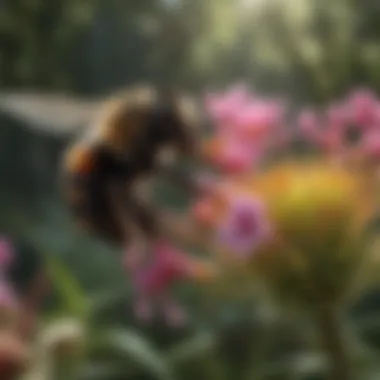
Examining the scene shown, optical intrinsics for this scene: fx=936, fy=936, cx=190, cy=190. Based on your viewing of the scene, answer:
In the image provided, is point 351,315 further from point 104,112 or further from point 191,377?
point 104,112

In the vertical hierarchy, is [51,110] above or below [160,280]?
above

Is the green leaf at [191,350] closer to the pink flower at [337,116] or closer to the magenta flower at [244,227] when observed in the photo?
the magenta flower at [244,227]

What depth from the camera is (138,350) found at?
0.75m

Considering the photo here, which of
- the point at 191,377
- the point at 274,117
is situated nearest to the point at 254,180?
the point at 274,117

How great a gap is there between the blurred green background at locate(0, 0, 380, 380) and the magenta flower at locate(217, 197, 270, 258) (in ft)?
0.16

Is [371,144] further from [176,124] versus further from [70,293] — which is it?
[70,293]

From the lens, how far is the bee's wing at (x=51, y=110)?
770 mm

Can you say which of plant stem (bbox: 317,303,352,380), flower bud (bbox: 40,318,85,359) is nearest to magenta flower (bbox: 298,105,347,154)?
plant stem (bbox: 317,303,352,380)

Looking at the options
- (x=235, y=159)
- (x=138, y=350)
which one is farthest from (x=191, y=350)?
(x=235, y=159)

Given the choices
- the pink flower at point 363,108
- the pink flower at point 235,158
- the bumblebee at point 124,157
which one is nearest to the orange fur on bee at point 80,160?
the bumblebee at point 124,157

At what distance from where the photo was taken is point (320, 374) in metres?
0.73

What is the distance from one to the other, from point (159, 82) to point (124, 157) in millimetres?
70

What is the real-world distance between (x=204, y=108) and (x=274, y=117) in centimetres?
6

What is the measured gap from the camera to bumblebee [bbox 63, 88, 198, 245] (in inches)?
29.9
